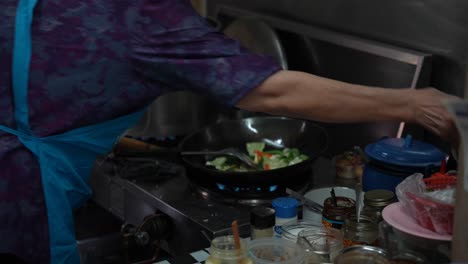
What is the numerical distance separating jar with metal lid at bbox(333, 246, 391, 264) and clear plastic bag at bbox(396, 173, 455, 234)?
0.32 ft

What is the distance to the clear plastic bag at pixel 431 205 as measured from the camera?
1.21 metres

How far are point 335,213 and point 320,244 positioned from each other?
0.52 ft

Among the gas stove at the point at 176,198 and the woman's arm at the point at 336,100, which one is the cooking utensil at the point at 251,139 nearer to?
the gas stove at the point at 176,198

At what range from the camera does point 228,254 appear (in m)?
1.23

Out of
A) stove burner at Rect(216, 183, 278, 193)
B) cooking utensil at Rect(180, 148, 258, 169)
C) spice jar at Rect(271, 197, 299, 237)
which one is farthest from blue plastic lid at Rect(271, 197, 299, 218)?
cooking utensil at Rect(180, 148, 258, 169)

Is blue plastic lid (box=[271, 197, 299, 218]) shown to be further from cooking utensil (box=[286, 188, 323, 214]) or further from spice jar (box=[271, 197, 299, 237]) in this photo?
cooking utensil (box=[286, 188, 323, 214])

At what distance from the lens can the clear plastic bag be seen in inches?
47.8

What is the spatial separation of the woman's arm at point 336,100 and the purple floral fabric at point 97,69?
35 millimetres

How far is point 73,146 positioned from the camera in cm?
155

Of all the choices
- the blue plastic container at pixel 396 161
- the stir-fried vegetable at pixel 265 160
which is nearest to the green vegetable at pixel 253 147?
A: the stir-fried vegetable at pixel 265 160

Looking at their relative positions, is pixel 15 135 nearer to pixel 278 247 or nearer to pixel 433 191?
pixel 278 247

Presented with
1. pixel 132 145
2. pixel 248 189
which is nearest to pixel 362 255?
pixel 248 189

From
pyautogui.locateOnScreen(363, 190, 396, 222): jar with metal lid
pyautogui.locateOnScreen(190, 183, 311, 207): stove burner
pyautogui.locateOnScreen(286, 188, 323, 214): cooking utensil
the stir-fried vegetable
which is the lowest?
pyautogui.locateOnScreen(190, 183, 311, 207): stove burner

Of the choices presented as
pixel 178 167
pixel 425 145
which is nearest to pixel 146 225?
pixel 178 167
